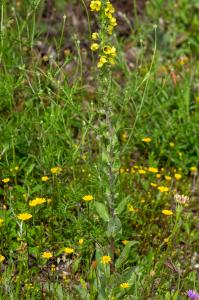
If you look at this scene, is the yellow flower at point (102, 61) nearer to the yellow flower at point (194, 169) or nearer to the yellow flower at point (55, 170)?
the yellow flower at point (55, 170)

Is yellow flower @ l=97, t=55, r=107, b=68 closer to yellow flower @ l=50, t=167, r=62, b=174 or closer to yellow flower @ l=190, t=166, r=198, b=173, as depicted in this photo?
yellow flower @ l=50, t=167, r=62, b=174

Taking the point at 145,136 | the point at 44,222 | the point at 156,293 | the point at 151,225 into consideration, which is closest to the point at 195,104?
the point at 145,136

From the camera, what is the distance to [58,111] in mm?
3232

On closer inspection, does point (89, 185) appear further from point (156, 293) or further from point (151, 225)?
point (156, 293)

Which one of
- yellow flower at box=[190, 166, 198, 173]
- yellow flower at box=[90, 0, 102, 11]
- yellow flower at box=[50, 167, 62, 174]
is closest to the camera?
yellow flower at box=[90, 0, 102, 11]

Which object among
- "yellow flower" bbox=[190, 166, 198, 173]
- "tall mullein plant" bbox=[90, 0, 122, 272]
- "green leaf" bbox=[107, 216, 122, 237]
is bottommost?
"yellow flower" bbox=[190, 166, 198, 173]

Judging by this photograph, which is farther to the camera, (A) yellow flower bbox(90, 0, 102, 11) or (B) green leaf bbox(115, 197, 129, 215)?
(B) green leaf bbox(115, 197, 129, 215)

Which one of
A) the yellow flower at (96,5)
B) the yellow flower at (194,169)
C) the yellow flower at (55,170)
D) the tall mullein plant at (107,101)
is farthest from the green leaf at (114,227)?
the yellow flower at (194,169)

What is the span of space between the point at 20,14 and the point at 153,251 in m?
2.43

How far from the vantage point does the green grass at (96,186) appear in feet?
8.80

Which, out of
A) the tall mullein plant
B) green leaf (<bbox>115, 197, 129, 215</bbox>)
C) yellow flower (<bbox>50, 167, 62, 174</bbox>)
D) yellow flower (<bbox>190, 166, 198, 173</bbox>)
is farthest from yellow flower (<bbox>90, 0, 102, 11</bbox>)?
yellow flower (<bbox>190, 166, 198, 173</bbox>)

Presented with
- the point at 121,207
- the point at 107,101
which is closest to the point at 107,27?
the point at 107,101

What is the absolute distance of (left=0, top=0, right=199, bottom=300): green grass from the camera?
268cm

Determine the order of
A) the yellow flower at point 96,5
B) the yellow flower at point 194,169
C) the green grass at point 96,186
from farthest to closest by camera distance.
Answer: the yellow flower at point 194,169, the green grass at point 96,186, the yellow flower at point 96,5
